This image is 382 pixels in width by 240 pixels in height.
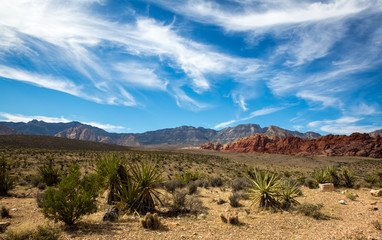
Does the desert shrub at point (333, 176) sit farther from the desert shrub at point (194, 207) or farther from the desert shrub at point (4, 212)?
the desert shrub at point (4, 212)

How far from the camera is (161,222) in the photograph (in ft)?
23.7

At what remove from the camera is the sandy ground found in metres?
6.00

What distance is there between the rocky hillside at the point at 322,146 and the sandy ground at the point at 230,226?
3469 inches

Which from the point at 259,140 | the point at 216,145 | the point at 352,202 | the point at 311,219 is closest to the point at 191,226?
the point at 311,219

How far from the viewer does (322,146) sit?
313 ft

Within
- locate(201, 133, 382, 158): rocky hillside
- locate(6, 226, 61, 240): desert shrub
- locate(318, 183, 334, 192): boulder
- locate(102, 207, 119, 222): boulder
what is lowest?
locate(102, 207, 119, 222): boulder

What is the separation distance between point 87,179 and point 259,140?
128067 millimetres

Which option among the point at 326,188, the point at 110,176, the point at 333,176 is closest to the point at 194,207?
the point at 110,176

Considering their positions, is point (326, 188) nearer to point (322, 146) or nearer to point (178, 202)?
point (178, 202)

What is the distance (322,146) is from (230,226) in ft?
353

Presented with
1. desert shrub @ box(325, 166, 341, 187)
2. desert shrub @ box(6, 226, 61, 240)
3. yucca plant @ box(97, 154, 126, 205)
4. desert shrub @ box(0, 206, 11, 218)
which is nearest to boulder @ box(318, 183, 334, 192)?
desert shrub @ box(325, 166, 341, 187)

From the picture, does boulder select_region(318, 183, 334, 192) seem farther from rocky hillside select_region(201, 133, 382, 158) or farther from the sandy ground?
rocky hillside select_region(201, 133, 382, 158)

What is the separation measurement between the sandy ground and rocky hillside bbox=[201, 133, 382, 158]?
8811 centimetres

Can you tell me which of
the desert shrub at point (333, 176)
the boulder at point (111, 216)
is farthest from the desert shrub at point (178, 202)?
the desert shrub at point (333, 176)
